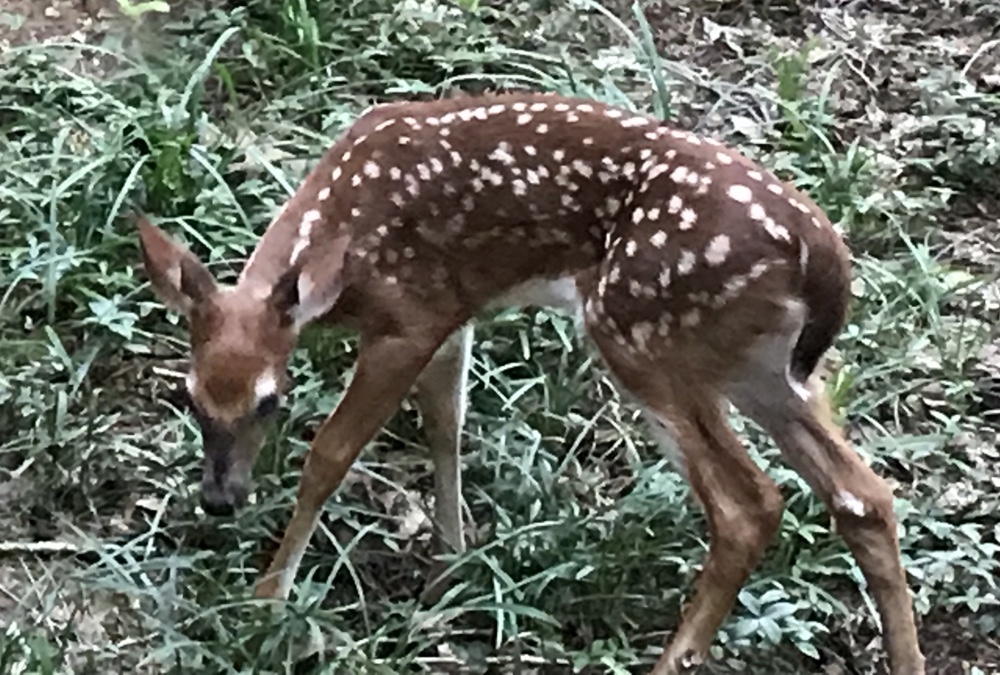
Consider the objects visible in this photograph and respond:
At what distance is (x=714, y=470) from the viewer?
12.7ft

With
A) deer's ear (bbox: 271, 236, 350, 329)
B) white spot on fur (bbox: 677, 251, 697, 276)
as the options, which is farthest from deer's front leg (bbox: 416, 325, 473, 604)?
white spot on fur (bbox: 677, 251, 697, 276)

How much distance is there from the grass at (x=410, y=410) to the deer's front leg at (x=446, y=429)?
12cm

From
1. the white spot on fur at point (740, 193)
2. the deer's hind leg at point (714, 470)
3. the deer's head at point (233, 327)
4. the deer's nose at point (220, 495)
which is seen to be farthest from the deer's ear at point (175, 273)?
the white spot on fur at point (740, 193)

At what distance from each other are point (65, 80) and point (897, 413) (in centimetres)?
296

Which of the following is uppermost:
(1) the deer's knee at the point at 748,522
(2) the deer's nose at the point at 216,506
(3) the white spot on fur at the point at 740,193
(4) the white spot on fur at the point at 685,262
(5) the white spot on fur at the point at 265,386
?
(3) the white spot on fur at the point at 740,193

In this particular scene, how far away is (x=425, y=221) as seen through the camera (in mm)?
4168

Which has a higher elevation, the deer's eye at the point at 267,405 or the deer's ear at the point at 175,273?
the deer's ear at the point at 175,273

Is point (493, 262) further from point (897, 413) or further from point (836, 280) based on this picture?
point (897, 413)

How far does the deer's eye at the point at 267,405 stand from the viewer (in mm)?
3930

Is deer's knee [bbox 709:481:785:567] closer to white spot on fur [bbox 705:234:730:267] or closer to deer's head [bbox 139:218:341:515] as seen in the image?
white spot on fur [bbox 705:234:730:267]

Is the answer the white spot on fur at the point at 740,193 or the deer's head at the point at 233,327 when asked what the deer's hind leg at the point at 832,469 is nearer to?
the white spot on fur at the point at 740,193

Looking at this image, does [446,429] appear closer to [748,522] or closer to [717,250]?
[748,522]

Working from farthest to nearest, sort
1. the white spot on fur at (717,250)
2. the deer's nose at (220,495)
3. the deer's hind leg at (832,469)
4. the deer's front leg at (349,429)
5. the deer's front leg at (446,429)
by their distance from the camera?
1. the deer's front leg at (446,429)
2. the deer's front leg at (349,429)
3. the deer's nose at (220,495)
4. the deer's hind leg at (832,469)
5. the white spot on fur at (717,250)

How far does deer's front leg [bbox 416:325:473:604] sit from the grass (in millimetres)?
116
